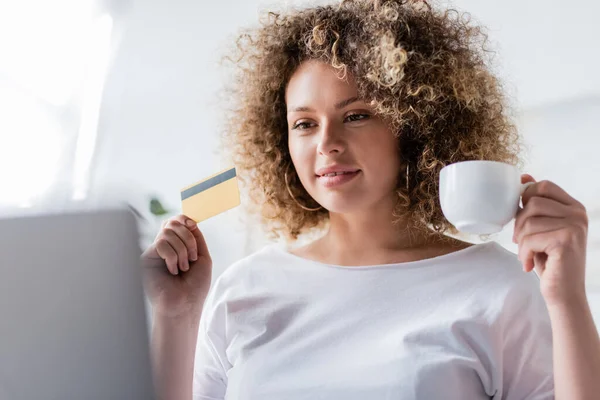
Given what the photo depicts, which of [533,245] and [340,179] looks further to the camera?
[340,179]

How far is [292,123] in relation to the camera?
4.21 feet

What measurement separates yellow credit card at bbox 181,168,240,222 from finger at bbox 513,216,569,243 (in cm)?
45

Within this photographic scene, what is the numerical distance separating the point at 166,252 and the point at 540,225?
0.63 meters

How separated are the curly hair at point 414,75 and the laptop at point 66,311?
2.53 feet

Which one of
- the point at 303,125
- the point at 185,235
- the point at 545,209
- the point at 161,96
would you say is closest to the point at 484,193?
the point at 545,209

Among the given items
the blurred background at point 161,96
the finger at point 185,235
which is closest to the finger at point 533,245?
the finger at point 185,235

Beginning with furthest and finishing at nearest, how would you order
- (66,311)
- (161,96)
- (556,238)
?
(161,96) → (556,238) → (66,311)

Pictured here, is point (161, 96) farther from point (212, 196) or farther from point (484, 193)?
point (484, 193)

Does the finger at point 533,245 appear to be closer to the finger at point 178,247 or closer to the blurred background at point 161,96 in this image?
the finger at point 178,247

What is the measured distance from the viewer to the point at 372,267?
1.25 meters

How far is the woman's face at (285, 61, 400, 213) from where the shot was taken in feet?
3.92

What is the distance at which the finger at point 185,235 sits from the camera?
1203mm

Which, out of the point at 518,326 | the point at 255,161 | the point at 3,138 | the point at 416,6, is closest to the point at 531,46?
the point at 416,6

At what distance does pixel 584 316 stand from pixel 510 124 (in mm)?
586
